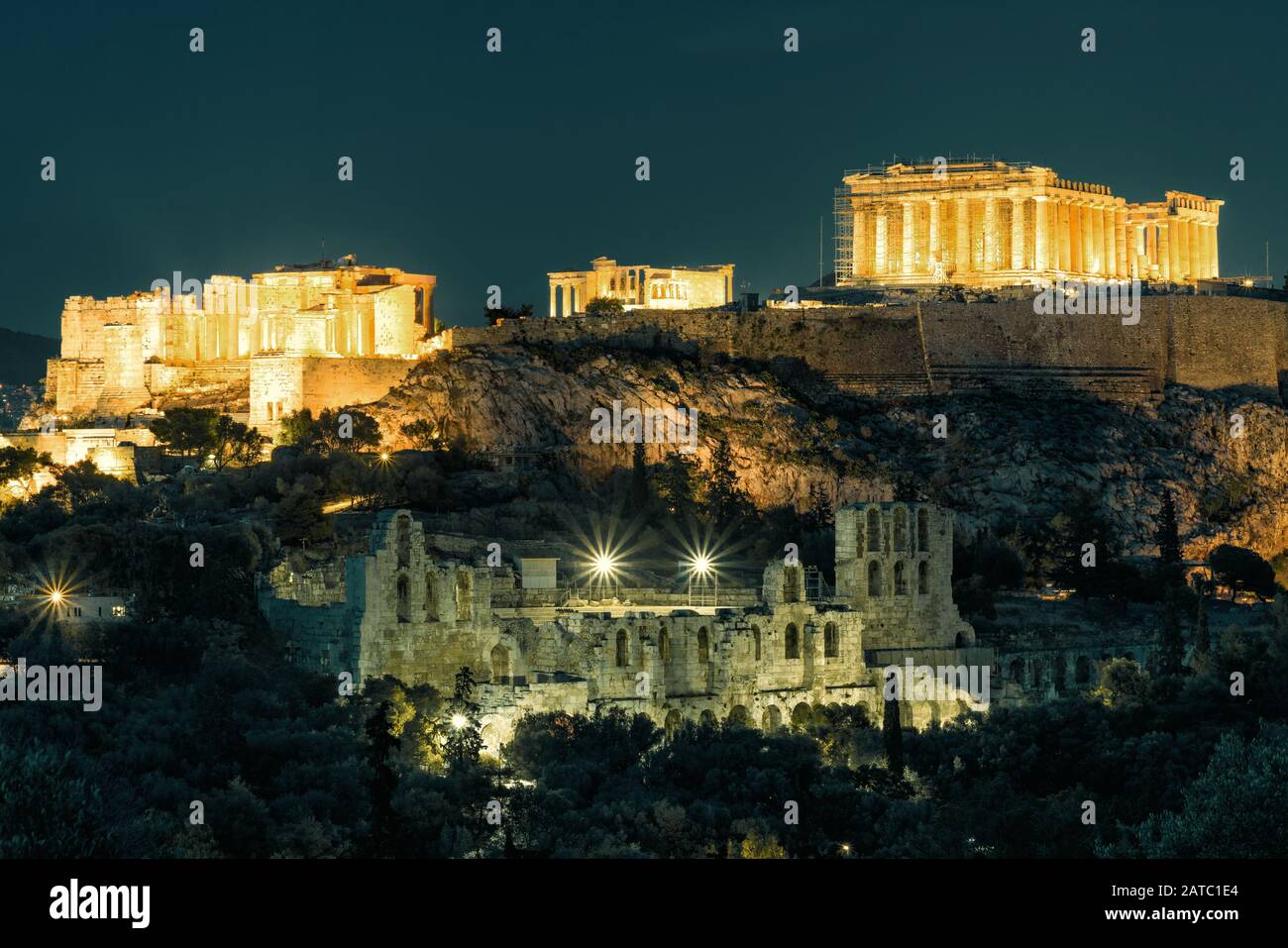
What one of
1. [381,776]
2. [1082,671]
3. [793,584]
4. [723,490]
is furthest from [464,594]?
[723,490]

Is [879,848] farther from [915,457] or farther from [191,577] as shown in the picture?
[915,457]

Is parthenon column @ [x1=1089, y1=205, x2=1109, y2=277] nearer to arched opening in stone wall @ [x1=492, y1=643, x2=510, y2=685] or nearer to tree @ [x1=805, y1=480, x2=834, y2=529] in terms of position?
tree @ [x1=805, y1=480, x2=834, y2=529]

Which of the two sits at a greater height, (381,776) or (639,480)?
(639,480)

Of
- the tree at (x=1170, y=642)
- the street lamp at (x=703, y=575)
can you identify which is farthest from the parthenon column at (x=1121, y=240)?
the tree at (x=1170, y=642)

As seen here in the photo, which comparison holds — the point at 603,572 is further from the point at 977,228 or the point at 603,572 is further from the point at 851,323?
the point at 977,228

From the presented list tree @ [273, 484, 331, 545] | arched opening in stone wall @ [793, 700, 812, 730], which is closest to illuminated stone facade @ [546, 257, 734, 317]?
tree @ [273, 484, 331, 545]
